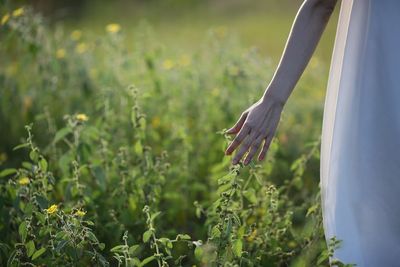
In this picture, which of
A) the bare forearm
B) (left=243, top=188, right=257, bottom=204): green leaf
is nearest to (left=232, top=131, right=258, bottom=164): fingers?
the bare forearm

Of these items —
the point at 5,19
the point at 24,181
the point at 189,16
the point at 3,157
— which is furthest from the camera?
the point at 189,16

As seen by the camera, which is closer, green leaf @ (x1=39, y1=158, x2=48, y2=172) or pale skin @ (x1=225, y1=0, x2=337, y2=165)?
pale skin @ (x1=225, y1=0, x2=337, y2=165)

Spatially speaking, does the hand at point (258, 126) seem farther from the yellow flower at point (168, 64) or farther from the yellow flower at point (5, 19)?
the yellow flower at point (168, 64)

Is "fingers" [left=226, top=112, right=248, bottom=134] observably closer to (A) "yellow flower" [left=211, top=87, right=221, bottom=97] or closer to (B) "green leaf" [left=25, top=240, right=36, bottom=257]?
(B) "green leaf" [left=25, top=240, right=36, bottom=257]

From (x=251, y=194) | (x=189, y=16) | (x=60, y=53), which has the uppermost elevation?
(x=189, y=16)

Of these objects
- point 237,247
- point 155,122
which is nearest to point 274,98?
point 237,247

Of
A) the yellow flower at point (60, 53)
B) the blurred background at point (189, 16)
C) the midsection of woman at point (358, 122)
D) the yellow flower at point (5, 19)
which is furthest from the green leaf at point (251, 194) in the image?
the blurred background at point (189, 16)

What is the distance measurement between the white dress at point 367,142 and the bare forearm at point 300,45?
4.1 inches

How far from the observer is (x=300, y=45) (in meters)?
1.92

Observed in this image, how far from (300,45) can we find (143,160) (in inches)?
36.6

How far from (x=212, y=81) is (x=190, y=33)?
3803 millimetres

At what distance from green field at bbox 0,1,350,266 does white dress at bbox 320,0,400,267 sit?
0.13 metres

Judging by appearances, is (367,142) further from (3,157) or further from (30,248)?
(3,157)

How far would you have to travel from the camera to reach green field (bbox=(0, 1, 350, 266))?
6.88 ft
